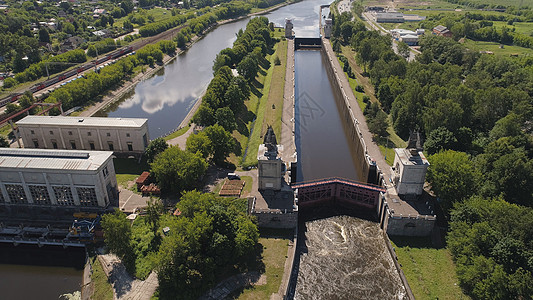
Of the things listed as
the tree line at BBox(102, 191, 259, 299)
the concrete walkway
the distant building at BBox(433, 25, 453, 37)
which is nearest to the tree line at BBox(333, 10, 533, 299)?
the tree line at BBox(102, 191, 259, 299)

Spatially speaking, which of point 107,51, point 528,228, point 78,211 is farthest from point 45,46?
point 528,228

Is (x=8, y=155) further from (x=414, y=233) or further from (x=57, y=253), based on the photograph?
(x=414, y=233)

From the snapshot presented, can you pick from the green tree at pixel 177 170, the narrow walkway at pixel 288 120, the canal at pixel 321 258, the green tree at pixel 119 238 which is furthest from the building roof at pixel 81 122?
the narrow walkway at pixel 288 120

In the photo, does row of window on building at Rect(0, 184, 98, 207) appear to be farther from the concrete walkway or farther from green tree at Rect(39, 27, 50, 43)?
green tree at Rect(39, 27, 50, 43)

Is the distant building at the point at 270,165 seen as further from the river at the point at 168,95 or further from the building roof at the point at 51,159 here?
the river at the point at 168,95

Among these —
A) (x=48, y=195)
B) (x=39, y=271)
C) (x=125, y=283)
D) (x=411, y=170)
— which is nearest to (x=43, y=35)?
(x=48, y=195)

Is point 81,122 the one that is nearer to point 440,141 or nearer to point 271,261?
point 271,261
